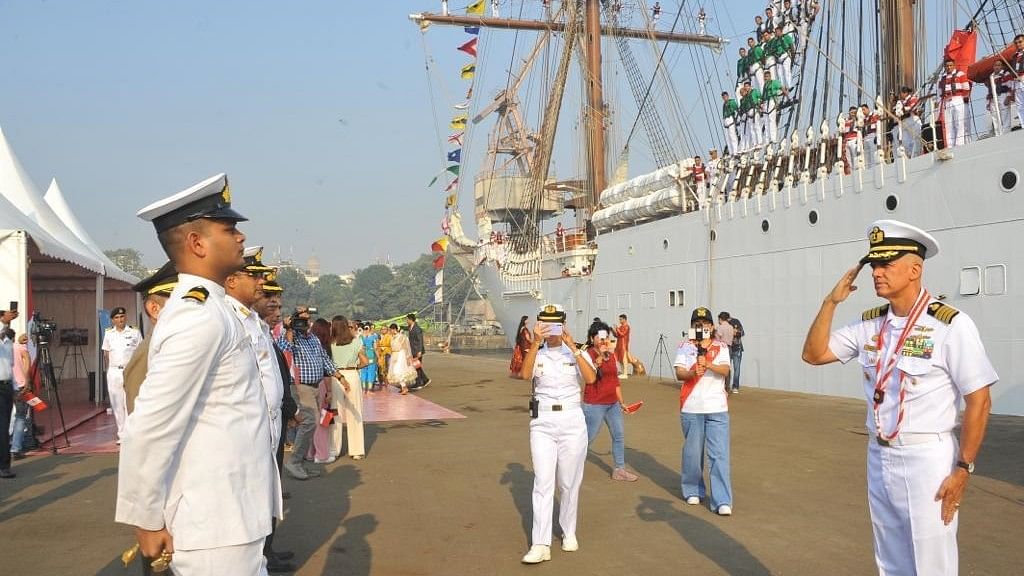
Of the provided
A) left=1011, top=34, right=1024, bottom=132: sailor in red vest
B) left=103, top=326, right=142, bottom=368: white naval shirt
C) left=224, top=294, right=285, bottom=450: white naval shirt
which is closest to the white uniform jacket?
left=224, top=294, right=285, bottom=450: white naval shirt

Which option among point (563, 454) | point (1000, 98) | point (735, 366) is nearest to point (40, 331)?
point (563, 454)

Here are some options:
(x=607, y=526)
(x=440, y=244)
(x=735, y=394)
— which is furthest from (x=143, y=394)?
(x=440, y=244)

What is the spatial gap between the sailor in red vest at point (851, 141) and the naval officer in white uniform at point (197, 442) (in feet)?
53.1

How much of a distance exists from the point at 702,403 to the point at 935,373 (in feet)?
13.5

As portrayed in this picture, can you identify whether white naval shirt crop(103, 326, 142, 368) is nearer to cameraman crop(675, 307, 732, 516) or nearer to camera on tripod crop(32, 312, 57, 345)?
camera on tripod crop(32, 312, 57, 345)

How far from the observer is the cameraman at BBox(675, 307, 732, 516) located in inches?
295

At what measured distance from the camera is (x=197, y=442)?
261 cm

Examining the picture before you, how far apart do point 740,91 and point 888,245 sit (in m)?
18.3

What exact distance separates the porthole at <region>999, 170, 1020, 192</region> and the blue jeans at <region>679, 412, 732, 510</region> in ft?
28.2

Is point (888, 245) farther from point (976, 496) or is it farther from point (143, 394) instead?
point (976, 496)

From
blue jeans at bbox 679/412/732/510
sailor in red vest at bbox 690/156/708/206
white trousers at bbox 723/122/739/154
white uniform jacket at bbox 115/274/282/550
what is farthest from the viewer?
sailor in red vest at bbox 690/156/708/206

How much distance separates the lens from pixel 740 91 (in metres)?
21.1

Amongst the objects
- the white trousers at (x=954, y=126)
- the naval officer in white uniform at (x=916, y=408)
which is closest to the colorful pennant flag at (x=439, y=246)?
the white trousers at (x=954, y=126)

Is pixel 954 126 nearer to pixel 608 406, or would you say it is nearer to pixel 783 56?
pixel 783 56
